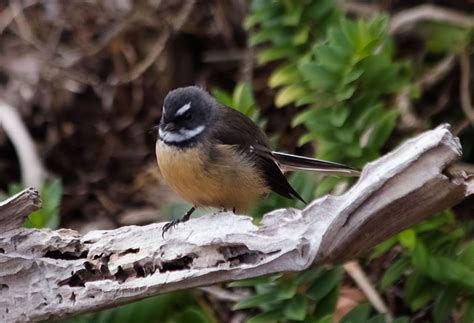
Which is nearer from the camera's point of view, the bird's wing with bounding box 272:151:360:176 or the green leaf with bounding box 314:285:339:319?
the green leaf with bounding box 314:285:339:319

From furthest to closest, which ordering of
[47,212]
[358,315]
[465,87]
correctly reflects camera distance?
[465,87], [47,212], [358,315]

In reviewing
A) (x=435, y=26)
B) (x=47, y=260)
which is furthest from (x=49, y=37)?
(x=47, y=260)

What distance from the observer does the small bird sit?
3477 millimetres

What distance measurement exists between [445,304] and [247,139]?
1065 mm

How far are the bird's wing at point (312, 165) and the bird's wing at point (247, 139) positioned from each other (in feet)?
0.12

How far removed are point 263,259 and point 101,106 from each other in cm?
315

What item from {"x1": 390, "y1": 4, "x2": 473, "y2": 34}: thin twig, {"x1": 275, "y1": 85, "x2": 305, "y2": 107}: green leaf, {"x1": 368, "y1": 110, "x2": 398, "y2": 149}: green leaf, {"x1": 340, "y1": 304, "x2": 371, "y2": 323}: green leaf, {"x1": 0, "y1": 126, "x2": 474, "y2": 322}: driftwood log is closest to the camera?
{"x1": 0, "y1": 126, "x2": 474, "y2": 322}: driftwood log

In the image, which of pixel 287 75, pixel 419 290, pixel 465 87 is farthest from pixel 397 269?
pixel 465 87

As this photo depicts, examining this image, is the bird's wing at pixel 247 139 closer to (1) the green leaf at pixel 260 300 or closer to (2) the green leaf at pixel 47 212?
(1) the green leaf at pixel 260 300

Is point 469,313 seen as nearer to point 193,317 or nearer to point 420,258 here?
point 420,258

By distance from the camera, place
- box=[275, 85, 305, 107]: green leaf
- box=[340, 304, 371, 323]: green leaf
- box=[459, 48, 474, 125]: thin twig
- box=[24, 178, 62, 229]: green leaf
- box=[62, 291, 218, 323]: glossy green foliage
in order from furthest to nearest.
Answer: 1. box=[459, 48, 474, 125]: thin twig
2. box=[275, 85, 305, 107]: green leaf
3. box=[24, 178, 62, 229]: green leaf
4. box=[62, 291, 218, 323]: glossy green foliage
5. box=[340, 304, 371, 323]: green leaf

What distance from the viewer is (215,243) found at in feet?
8.94

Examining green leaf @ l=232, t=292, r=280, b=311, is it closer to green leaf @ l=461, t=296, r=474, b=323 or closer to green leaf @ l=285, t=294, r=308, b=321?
green leaf @ l=285, t=294, r=308, b=321

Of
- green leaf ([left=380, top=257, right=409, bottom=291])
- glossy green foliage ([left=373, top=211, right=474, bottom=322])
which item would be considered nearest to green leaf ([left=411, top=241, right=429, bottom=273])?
glossy green foliage ([left=373, top=211, right=474, bottom=322])
